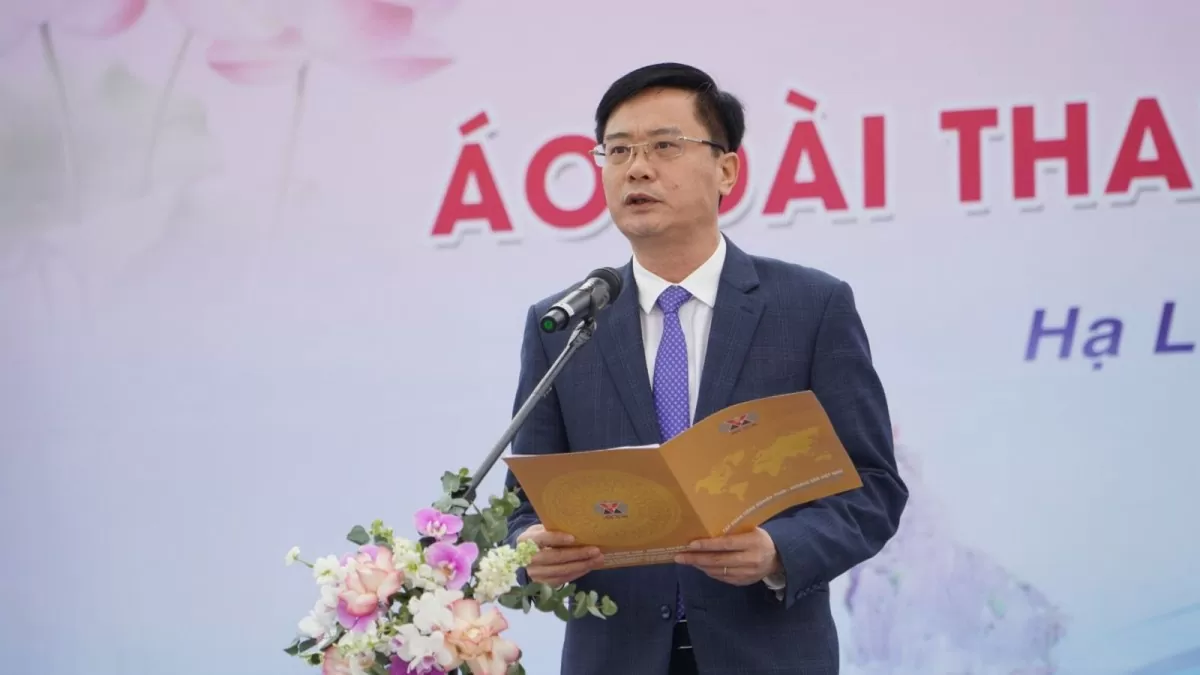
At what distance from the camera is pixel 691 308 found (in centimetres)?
204

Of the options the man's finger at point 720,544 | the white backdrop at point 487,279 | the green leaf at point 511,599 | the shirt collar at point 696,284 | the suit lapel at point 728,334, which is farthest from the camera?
the white backdrop at point 487,279

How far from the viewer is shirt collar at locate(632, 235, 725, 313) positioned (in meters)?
2.03

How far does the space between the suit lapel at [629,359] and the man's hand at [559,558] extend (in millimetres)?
254

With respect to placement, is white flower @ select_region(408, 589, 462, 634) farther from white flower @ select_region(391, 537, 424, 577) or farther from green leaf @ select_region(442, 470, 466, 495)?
green leaf @ select_region(442, 470, 466, 495)

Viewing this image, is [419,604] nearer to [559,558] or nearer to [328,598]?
[328,598]

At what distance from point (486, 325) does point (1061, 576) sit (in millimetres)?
1572

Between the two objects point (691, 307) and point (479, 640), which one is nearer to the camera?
point (479, 640)

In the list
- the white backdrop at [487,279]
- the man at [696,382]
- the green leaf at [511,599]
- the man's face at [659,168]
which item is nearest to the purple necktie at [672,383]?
the man at [696,382]

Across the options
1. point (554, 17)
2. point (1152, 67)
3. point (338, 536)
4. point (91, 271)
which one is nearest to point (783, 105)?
point (554, 17)

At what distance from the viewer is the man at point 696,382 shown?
73.4 inches

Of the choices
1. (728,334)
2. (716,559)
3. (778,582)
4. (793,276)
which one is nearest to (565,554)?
(716,559)

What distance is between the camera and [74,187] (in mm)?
3705

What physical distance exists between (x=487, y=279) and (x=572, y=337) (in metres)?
1.90

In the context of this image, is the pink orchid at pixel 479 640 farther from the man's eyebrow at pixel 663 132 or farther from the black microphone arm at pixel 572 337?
the man's eyebrow at pixel 663 132
